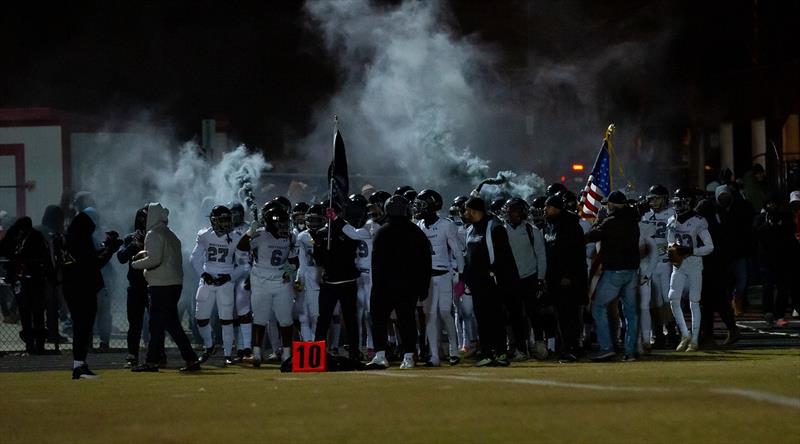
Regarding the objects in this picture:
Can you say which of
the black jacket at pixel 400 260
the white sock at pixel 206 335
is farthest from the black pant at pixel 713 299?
the white sock at pixel 206 335

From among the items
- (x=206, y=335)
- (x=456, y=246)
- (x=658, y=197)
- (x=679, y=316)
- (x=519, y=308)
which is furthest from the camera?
(x=658, y=197)

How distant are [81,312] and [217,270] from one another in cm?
265

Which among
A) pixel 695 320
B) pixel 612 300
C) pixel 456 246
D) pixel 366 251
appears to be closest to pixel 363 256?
pixel 366 251

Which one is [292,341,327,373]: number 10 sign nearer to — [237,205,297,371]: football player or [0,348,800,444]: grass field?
[0,348,800,444]: grass field

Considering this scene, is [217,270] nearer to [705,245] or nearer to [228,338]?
[228,338]

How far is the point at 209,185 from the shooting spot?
29.0 meters

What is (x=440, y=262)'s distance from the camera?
18109 millimetres

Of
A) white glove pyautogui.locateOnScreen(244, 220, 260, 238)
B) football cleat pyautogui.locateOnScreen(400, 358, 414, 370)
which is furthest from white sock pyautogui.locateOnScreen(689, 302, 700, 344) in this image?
white glove pyautogui.locateOnScreen(244, 220, 260, 238)

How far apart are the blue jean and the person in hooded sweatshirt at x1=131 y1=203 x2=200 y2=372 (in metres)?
4.53

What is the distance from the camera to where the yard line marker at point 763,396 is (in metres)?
11.1

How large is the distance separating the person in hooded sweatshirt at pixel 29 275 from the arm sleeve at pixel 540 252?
7.03 metres

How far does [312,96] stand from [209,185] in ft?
38.8

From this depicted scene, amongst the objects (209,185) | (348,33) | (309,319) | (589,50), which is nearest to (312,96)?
(348,33)

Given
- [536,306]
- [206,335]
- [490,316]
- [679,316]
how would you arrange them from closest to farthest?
1. [490,316]
2. [536,306]
3. [206,335]
4. [679,316]
